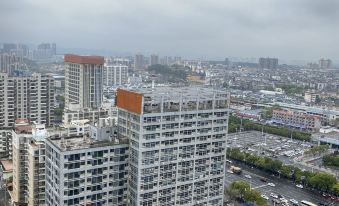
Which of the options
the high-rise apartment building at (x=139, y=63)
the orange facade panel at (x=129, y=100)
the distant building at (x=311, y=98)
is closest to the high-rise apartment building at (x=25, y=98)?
the orange facade panel at (x=129, y=100)

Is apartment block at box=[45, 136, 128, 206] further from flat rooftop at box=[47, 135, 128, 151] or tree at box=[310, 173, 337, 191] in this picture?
tree at box=[310, 173, 337, 191]

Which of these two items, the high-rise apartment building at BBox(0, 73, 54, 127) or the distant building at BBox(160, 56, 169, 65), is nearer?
the high-rise apartment building at BBox(0, 73, 54, 127)

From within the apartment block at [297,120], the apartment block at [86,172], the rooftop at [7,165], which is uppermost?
the apartment block at [86,172]

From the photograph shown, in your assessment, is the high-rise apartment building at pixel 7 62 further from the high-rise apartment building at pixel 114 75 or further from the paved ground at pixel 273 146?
the paved ground at pixel 273 146

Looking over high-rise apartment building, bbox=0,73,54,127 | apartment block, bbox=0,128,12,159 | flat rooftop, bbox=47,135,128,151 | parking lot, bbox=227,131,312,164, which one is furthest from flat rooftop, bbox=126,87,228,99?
high-rise apartment building, bbox=0,73,54,127

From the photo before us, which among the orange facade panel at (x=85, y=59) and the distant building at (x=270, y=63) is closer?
the orange facade panel at (x=85, y=59)

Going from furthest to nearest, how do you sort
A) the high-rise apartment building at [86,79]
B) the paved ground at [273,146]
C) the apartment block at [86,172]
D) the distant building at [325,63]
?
the distant building at [325,63] → the high-rise apartment building at [86,79] → the paved ground at [273,146] → the apartment block at [86,172]

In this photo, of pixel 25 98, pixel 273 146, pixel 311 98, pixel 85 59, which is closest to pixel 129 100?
pixel 85 59

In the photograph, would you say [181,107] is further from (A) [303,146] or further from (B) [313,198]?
(A) [303,146]
